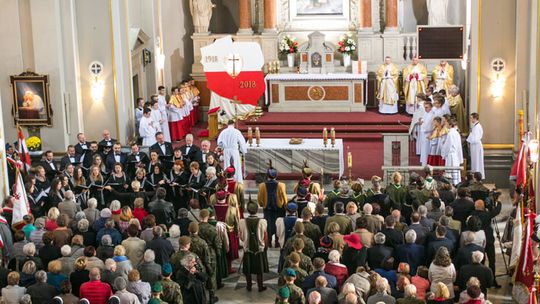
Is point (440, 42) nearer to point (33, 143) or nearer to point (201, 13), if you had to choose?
point (201, 13)

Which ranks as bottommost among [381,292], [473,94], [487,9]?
[381,292]

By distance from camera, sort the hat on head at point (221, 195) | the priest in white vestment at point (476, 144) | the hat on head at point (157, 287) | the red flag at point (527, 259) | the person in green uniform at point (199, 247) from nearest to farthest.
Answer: the hat on head at point (157, 287), the person in green uniform at point (199, 247), the red flag at point (527, 259), the hat on head at point (221, 195), the priest in white vestment at point (476, 144)

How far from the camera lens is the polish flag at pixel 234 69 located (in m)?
21.6

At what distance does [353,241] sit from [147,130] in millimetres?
10839

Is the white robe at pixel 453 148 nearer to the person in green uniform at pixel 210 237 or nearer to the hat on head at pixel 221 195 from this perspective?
the hat on head at pixel 221 195

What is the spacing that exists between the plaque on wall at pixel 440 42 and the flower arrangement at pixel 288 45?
6.95 m

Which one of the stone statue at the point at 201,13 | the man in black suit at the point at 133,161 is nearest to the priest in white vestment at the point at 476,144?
the man in black suit at the point at 133,161

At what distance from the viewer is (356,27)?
100ft

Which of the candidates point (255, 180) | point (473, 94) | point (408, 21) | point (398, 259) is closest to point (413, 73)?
point (408, 21)

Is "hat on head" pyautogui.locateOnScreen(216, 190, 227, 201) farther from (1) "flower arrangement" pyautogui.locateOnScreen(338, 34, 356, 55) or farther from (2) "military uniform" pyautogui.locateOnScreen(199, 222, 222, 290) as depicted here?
(1) "flower arrangement" pyautogui.locateOnScreen(338, 34, 356, 55)

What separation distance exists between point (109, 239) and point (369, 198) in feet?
15.2

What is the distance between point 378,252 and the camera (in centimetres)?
1441

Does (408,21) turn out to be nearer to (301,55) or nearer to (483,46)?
(301,55)

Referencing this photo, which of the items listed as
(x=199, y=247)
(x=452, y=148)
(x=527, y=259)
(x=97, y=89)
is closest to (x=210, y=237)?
(x=199, y=247)
